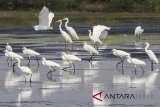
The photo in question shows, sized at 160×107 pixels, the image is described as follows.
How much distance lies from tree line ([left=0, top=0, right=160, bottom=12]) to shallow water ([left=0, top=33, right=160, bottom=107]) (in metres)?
39.2

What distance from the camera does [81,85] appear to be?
21.3m

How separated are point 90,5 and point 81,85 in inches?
1930

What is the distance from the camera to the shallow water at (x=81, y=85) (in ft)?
60.2

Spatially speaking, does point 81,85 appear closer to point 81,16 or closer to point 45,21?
point 45,21

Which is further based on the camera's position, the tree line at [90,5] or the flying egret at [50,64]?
the tree line at [90,5]

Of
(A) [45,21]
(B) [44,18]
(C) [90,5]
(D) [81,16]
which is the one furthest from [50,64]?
(C) [90,5]

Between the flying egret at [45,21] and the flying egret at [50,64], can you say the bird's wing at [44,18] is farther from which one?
the flying egret at [50,64]

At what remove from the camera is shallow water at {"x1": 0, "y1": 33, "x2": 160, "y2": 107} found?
18344 millimetres

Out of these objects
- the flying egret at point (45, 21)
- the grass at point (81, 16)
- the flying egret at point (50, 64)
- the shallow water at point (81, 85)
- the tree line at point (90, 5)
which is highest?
the tree line at point (90, 5)

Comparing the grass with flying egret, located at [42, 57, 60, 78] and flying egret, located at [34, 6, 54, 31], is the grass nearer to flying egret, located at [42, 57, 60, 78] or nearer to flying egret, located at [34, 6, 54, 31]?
flying egret, located at [34, 6, 54, 31]

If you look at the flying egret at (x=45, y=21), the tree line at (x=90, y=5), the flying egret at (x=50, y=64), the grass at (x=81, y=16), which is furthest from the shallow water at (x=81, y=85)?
the tree line at (x=90, y=5)

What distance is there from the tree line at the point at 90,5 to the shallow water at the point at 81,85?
129 feet

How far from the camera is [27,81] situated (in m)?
22.1

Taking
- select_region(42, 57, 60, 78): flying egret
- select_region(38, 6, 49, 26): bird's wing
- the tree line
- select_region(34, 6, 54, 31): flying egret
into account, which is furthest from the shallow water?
the tree line
